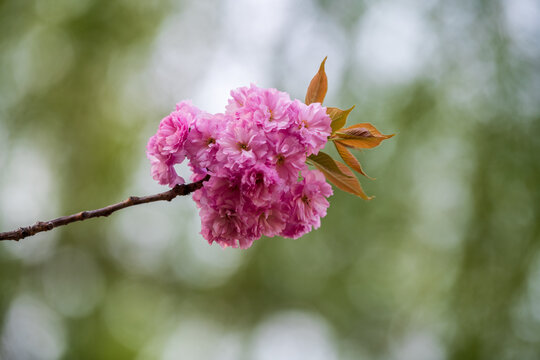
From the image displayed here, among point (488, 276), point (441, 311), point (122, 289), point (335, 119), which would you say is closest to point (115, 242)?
point (122, 289)

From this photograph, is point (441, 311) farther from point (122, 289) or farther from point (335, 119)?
point (335, 119)

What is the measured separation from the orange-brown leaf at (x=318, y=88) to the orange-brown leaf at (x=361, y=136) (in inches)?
3.3

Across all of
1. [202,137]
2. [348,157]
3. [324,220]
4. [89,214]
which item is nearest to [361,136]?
[348,157]

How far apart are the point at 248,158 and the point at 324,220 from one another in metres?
3.23

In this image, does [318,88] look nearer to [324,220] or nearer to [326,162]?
[326,162]

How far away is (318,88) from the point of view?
103 cm

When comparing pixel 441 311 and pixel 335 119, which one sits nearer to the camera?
pixel 335 119

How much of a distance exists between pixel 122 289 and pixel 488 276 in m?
2.82

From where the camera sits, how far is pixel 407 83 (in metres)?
4.12

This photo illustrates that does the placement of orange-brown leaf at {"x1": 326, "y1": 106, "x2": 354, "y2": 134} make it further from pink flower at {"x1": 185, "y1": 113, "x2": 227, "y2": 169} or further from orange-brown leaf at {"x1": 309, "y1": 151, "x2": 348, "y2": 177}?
pink flower at {"x1": 185, "y1": 113, "x2": 227, "y2": 169}

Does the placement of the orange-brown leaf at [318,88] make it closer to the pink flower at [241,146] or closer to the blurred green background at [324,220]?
the pink flower at [241,146]

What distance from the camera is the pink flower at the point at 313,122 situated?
2.95 ft

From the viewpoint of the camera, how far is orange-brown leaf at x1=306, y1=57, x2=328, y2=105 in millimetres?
1022

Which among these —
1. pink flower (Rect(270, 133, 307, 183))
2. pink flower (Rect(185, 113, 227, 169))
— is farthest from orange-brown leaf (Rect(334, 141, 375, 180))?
pink flower (Rect(185, 113, 227, 169))
